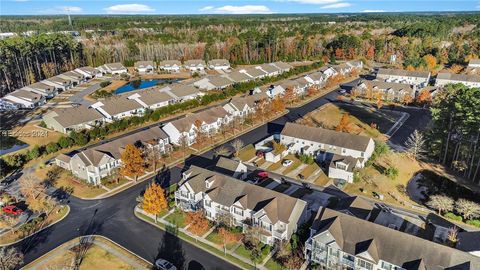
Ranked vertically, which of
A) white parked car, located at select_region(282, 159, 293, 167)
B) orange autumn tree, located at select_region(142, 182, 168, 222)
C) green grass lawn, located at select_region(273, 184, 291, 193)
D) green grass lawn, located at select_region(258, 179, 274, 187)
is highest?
orange autumn tree, located at select_region(142, 182, 168, 222)

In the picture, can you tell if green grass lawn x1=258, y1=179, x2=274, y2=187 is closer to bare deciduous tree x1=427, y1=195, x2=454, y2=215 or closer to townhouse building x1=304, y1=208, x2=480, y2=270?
townhouse building x1=304, y1=208, x2=480, y2=270

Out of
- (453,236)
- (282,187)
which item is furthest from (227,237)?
(453,236)

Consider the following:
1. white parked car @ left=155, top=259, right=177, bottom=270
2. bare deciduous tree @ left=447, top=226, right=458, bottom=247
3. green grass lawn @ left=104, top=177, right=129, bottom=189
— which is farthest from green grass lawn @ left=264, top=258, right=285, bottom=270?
green grass lawn @ left=104, top=177, right=129, bottom=189

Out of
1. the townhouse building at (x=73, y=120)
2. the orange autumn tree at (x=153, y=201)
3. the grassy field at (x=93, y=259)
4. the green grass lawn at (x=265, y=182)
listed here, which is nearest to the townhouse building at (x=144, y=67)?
the townhouse building at (x=73, y=120)

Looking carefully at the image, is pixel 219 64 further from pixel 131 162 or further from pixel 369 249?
pixel 369 249

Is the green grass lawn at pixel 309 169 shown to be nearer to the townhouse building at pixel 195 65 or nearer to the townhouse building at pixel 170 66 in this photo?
the townhouse building at pixel 195 65

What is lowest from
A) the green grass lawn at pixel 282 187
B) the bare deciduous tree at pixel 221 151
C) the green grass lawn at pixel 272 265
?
the green grass lawn at pixel 272 265
